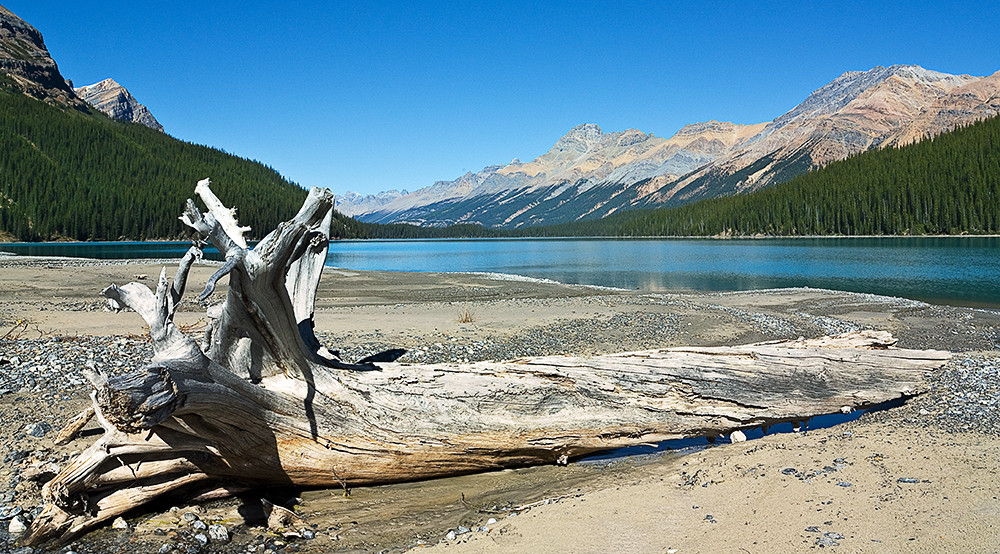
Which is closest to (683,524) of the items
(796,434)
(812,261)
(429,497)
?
(429,497)

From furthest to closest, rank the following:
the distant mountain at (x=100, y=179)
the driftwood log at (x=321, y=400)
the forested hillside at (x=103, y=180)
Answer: the distant mountain at (x=100, y=179) → the forested hillside at (x=103, y=180) → the driftwood log at (x=321, y=400)

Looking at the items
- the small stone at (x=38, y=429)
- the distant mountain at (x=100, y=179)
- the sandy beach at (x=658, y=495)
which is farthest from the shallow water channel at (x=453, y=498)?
the distant mountain at (x=100, y=179)

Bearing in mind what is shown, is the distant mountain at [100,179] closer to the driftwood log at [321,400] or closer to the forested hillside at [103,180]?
the forested hillside at [103,180]

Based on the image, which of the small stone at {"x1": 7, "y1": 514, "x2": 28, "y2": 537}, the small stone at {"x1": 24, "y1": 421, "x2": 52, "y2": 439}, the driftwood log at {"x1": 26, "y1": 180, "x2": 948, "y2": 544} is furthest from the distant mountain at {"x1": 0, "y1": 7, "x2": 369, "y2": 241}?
the small stone at {"x1": 7, "y1": 514, "x2": 28, "y2": 537}

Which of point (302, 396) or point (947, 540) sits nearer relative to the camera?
point (947, 540)

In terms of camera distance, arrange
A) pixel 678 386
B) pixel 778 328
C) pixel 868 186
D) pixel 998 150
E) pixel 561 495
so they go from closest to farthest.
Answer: pixel 561 495 → pixel 678 386 → pixel 778 328 → pixel 998 150 → pixel 868 186

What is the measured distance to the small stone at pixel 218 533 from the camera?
5207mm

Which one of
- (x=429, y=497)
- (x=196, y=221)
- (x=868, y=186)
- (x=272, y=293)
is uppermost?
(x=868, y=186)

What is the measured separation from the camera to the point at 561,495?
244 inches

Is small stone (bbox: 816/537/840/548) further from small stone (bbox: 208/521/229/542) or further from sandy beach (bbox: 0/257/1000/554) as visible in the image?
small stone (bbox: 208/521/229/542)

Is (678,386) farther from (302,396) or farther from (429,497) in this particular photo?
(302,396)

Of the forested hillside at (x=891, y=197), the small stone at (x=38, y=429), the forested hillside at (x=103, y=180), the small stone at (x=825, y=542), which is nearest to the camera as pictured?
the small stone at (x=825, y=542)

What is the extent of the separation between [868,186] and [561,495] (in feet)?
493

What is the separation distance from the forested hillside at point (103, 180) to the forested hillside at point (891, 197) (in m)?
119
